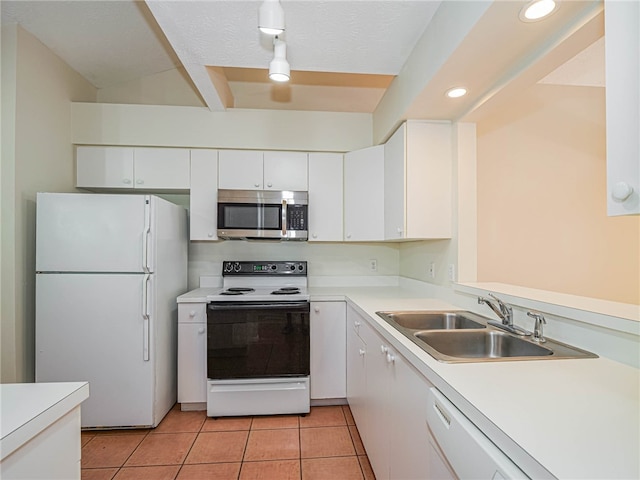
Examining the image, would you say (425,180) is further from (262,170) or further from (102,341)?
(102,341)

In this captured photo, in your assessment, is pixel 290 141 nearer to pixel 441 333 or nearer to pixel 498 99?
pixel 498 99

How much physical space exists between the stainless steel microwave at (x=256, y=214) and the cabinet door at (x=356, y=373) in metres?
0.85

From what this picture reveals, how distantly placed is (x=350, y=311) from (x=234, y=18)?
6.31ft

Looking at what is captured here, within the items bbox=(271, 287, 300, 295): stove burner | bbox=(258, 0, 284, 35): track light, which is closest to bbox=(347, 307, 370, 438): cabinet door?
bbox=(271, 287, 300, 295): stove burner

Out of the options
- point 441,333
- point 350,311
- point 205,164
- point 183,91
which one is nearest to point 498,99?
point 441,333

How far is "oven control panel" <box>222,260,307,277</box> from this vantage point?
2926mm

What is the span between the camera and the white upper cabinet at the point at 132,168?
2.70 metres

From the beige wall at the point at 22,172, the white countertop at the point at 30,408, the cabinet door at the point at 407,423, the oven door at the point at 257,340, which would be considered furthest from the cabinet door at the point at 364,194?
the beige wall at the point at 22,172

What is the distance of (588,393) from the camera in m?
0.85

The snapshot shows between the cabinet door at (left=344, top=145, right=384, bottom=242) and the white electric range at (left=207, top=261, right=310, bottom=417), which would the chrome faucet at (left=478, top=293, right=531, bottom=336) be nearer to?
the cabinet door at (left=344, top=145, right=384, bottom=242)

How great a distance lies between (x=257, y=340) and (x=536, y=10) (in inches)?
90.4

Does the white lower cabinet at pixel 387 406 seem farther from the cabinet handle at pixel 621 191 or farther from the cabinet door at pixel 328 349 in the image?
the cabinet handle at pixel 621 191

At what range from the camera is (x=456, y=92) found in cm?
176

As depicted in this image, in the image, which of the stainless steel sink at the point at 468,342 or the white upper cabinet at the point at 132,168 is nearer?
the stainless steel sink at the point at 468,342
